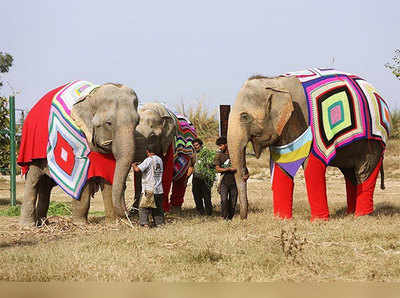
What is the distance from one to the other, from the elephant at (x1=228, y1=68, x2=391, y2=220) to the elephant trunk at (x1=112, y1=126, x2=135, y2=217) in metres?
1.74

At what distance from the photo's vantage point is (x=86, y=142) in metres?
10.5

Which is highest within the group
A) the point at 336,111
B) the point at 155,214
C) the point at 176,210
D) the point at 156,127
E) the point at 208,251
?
the point at 336,111

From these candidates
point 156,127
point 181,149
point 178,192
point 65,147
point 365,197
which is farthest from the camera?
point 178,192

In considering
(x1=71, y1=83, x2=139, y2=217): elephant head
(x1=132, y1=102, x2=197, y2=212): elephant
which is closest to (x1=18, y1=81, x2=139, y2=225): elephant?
(x1=71, y1=83, x2=139, y2=217): elephant head

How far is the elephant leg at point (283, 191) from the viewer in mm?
11039

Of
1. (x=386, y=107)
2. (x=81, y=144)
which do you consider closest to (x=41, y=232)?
(x=81, y=144)

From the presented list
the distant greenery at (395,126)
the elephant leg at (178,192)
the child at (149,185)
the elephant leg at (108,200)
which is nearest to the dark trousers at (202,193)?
the elephant leg at (178,192)

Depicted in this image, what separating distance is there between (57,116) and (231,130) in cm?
293

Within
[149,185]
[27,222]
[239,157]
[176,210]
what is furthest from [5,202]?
[239,157]

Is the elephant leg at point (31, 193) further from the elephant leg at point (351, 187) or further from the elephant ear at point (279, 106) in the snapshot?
the elephant leg at point (351, 187)

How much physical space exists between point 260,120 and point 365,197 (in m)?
2.45

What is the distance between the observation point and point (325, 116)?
35.2 ft

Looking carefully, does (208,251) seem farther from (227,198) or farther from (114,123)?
(227,198)

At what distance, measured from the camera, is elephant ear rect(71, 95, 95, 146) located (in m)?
→ 10.4
